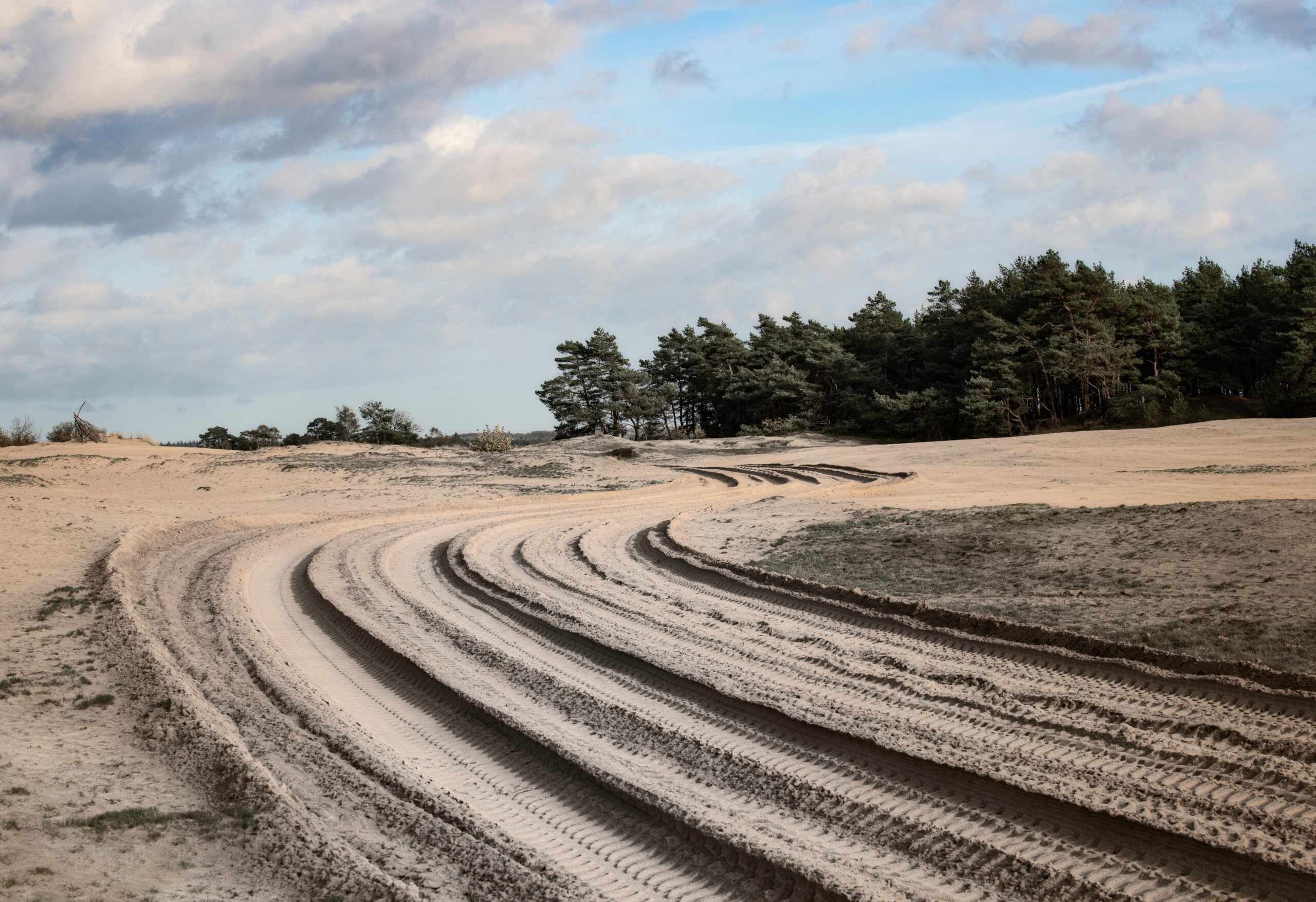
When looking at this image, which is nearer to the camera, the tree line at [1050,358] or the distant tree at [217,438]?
the tree line at [1050,358]

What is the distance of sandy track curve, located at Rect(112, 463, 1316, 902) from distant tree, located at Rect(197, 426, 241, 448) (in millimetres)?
53054

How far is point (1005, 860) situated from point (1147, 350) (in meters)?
44.4

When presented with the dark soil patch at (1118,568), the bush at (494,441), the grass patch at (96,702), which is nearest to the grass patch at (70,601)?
the grass patch at (96,702)

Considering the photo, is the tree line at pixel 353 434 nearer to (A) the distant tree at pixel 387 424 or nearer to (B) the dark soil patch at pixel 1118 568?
(A) the distant tree at pixel 387 424

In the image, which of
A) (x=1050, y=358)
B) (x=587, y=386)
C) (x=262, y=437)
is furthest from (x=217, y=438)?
(x=1050, y=358)

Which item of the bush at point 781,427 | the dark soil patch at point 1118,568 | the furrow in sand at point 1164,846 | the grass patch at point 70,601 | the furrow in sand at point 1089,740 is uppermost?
the bush at point 781,427

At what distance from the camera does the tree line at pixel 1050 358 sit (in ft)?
123

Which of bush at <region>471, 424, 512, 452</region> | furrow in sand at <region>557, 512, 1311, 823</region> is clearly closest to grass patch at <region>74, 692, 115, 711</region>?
furrow in sand at <region>557, 512, 1311, 823</region>

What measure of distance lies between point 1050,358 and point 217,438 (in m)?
53.4

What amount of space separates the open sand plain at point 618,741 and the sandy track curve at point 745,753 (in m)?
0.02

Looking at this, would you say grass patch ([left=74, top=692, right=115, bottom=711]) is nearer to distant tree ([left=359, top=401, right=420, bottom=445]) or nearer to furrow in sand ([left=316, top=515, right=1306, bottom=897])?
furrow in sand ([left=316, top=515, right=1306, bottom=897])

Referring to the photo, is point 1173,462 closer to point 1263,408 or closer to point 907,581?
point 907,581

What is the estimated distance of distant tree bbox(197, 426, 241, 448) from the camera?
186 ft

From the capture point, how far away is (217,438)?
58.1 meters
